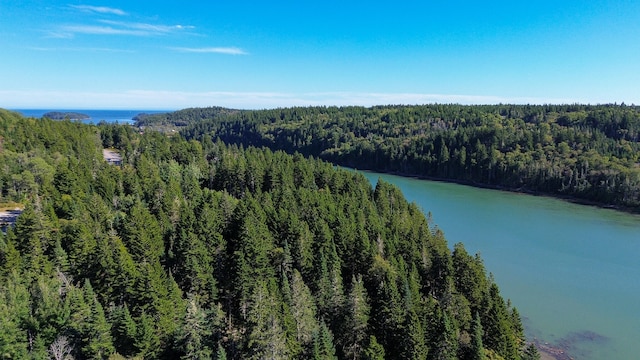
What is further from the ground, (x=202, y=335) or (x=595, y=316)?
(x=202, y=335)

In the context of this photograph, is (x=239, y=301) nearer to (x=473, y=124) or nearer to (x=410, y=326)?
(x=410, y=326)

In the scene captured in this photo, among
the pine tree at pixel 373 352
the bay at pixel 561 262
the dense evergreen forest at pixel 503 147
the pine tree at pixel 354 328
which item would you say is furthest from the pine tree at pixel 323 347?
the dense evergreen forest at pixel 503 147

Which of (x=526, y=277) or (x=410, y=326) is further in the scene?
(x=526, y=277)

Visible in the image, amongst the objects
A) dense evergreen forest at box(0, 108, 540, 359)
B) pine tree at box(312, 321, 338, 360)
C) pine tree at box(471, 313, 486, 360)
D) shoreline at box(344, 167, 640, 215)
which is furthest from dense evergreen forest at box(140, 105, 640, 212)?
pine tree at box(312, 321, 338, 360)

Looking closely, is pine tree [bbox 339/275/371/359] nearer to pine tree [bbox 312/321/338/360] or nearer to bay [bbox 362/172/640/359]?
pine tree [bbox 312/321/338/360]

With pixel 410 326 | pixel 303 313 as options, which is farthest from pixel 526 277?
pixel 303 313

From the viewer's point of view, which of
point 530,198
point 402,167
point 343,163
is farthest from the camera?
point 343,163
